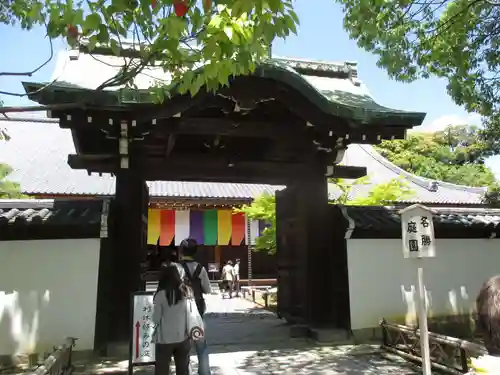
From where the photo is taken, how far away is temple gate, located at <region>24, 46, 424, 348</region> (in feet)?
20.9

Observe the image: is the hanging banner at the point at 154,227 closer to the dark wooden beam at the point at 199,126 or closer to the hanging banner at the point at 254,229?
the hanging banner at the point at 254,229

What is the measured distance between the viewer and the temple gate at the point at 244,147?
636 cm

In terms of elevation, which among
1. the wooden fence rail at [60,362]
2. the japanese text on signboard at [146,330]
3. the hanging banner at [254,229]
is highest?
the hanging banner at [254,229]

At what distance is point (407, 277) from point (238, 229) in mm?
11409

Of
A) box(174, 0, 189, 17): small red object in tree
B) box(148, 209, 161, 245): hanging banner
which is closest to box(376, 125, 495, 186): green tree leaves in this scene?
box(148, 209, 161, 245): hanging banner

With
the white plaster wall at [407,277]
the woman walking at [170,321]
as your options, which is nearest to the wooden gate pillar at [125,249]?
the woman walking at [170,321]

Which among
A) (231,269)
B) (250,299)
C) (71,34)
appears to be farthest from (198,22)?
(231,269)

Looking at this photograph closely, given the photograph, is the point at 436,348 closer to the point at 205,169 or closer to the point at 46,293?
the point at 205,169

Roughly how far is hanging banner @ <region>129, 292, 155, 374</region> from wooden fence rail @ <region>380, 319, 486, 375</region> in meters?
3.78

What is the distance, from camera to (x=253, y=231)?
746 inches

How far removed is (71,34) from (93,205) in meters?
3.87

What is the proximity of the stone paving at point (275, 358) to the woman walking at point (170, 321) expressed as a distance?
5.35ft

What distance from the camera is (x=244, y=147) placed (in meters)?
8.37

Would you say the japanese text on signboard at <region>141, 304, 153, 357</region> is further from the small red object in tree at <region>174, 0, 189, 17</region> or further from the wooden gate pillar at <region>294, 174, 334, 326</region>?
the small red object in tree at <region>174, 0, 189, 17</region>
